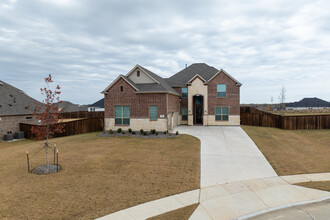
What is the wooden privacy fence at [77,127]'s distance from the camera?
2363 centimetres

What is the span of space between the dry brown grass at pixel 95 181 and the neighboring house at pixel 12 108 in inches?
497

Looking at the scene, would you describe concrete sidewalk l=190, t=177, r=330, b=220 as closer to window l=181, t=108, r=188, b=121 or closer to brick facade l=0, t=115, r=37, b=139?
window l=181, t=108, r=188, b=121

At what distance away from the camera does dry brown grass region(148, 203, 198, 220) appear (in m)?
6.43

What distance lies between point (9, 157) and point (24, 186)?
23.3 ft

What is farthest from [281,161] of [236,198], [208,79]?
[208,79]

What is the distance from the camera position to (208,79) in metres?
29.7

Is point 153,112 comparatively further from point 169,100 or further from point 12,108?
point 12,108

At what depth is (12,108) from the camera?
25.1m

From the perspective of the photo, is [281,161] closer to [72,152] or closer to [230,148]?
[230,148]

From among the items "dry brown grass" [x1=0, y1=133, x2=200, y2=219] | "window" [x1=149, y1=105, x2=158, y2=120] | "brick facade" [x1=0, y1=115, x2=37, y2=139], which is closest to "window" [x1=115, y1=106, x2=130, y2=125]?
"window" [x1=149, y1=105, x2=158, y2=120]

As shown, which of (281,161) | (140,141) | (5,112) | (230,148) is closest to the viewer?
(281,161)

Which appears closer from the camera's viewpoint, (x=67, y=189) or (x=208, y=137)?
(x=67, y=189)

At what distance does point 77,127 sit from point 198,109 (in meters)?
18.4

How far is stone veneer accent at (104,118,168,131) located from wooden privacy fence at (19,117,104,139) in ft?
13.7
